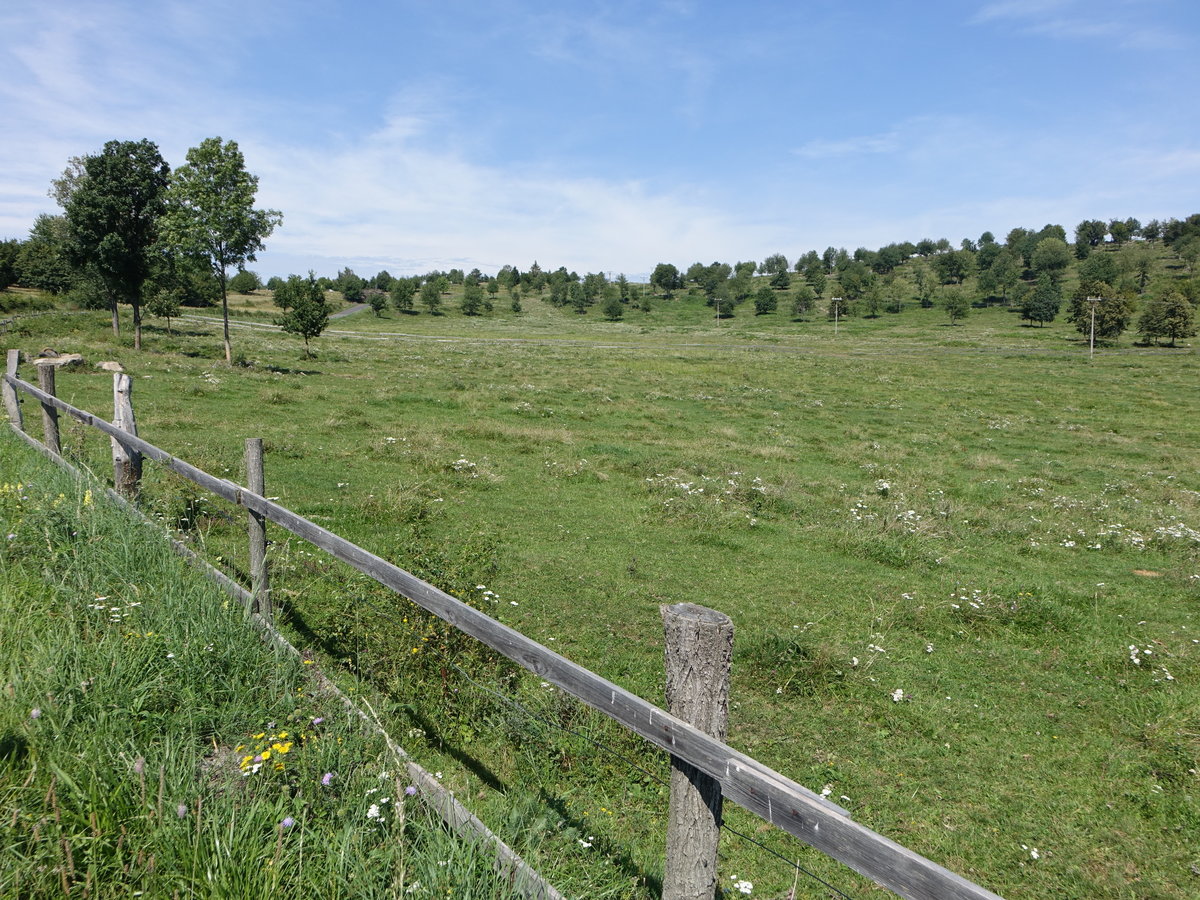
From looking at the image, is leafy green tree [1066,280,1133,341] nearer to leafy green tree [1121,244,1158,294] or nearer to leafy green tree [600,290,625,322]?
leafy green tree [1121,244,1158,294]

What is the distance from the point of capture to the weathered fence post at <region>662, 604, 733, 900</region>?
2902 mm

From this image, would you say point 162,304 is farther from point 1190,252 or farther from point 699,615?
point 1190,252

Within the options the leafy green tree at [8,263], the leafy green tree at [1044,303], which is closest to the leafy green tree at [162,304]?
the leafy green tree at [8,263]

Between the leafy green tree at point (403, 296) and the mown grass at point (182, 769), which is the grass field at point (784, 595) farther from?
the leafy green tree at point (403, 296)

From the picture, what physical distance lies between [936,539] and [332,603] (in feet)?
40.0

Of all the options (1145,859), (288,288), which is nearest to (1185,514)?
(1145,859)

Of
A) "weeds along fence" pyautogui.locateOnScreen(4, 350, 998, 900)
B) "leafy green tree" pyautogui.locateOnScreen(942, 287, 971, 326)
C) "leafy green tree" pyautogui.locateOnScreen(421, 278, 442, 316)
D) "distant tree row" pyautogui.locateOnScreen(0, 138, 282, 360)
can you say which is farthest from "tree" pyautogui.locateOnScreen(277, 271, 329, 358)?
"leafy green tree" pyautogui.locateOnScreen(942, 287, 971, 326)

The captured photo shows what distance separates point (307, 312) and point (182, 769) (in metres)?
44.9

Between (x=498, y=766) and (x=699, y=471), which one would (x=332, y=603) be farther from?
(x=699, y=471)

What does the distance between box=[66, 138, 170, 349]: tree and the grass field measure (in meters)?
10.8

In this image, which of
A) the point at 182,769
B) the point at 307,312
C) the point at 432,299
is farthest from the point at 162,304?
the point at 432,299

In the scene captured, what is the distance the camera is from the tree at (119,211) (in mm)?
34812

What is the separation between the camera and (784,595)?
11180mm

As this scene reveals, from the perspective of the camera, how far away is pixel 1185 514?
→ 17109mm
